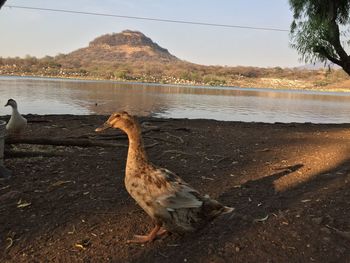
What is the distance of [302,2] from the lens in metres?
14.7

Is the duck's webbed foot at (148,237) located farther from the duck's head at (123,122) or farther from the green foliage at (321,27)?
the green foliage at (321,27)

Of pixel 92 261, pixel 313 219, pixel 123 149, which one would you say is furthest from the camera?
pixel 123 149

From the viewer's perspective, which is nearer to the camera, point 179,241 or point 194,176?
point 179,241

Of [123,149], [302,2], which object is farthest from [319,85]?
[123,149]

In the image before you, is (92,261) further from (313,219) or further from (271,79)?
(271,79)

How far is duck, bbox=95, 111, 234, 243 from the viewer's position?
4.09 m

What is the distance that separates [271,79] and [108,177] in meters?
145

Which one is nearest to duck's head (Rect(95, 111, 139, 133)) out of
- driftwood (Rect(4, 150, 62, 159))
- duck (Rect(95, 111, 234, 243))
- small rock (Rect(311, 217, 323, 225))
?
duck (Rect(95, 111, 234, 243))

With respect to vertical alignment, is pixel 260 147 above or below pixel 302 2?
below

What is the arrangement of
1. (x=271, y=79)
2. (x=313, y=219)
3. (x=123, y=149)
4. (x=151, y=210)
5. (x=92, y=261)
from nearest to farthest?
(x=92, y=261) → (x=151, y=210) → (x=313, y=219) → (x=123, y=149) → (x=271, y=79)

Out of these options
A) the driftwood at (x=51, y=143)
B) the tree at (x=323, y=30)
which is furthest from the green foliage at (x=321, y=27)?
the driftwood at (x=51, y=143)

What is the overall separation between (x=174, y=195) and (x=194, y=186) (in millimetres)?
2079

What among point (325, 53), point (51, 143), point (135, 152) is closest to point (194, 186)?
point (135, 152)

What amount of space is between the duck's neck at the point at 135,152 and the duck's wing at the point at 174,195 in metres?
0.28
